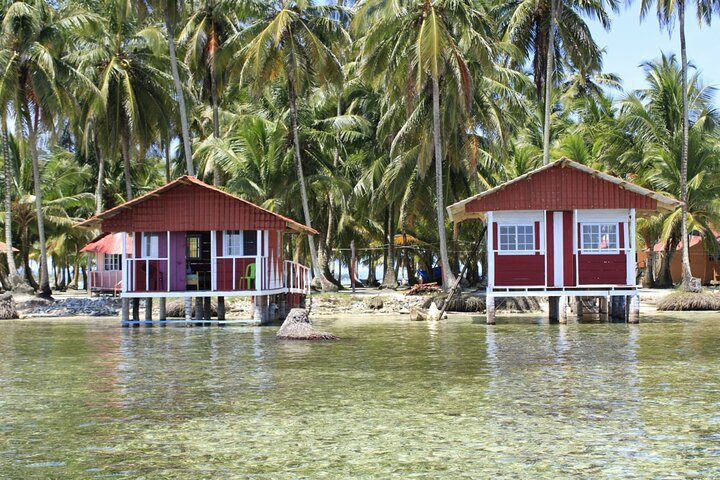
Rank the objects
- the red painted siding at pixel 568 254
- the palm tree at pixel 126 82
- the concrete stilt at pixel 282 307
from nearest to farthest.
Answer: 1. the red painted siding at pixel 568 254
2. the concrete stilt at pixel 282 307
3. the palm tree at pixel 126 82

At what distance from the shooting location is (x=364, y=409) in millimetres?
11562

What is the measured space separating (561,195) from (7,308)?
19.2 metres

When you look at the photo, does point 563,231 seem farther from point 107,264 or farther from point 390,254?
point 107,264

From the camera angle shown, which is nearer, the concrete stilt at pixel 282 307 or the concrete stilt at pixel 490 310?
the concrete stilt at pixel 490 310

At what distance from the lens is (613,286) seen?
84.2 feet

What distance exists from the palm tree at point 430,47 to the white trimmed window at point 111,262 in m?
16.2

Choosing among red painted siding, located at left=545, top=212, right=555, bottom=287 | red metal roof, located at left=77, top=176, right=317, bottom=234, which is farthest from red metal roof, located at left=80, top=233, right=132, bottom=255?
red painted siding, located at left=545, top=212, right=555, bottom=287

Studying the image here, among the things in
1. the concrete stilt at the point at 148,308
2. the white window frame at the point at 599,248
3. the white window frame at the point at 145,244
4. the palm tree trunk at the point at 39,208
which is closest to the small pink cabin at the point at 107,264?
the palm tree trunk at the point at 39,208

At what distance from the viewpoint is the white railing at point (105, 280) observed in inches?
1657

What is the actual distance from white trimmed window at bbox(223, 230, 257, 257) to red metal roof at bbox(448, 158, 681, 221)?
6204 mm

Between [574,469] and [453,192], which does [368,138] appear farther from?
[574,469]

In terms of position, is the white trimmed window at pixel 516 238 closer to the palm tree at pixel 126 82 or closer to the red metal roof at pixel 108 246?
the palm tree at pixel 126 82

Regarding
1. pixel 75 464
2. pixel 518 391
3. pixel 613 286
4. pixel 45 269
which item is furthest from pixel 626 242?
pixel 45 269

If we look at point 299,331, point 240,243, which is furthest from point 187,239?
point 299,331
